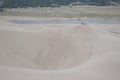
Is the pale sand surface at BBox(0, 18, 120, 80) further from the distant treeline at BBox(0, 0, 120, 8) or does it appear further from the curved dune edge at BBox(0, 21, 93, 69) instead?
the distant treeline at BBox(0, 0, 120, 8)

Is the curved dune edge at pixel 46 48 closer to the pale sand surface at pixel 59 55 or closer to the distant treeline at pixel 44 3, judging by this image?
the pale sand surface at pixel 59 55

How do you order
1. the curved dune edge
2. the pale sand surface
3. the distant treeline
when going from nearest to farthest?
the pale sand surface
the curved dune edge
the distant treeline

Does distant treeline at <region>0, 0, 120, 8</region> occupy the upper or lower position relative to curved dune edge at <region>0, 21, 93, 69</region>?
lower

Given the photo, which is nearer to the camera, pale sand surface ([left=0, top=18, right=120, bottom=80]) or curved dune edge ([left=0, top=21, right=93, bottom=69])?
pale sand surface ([left=0, top=18, right=120, bottom=80])

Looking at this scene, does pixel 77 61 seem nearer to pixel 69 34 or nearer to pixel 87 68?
pixel 87 68

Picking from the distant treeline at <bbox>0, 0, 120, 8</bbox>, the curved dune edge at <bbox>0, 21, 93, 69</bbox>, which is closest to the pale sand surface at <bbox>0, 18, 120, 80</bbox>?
the curved dune edge at <bbox>0, 21, 93, 69</bbox>

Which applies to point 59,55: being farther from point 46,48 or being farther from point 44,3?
point 44,3

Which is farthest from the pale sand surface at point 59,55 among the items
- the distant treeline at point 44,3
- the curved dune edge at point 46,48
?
the distant treeline at point 44,3

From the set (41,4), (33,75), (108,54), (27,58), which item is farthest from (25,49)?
(41,4)

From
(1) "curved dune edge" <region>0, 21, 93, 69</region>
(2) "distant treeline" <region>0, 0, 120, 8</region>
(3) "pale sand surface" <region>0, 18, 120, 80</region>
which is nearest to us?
(3) "pale sand surface" <region>0, 18, 120, 80</region>
